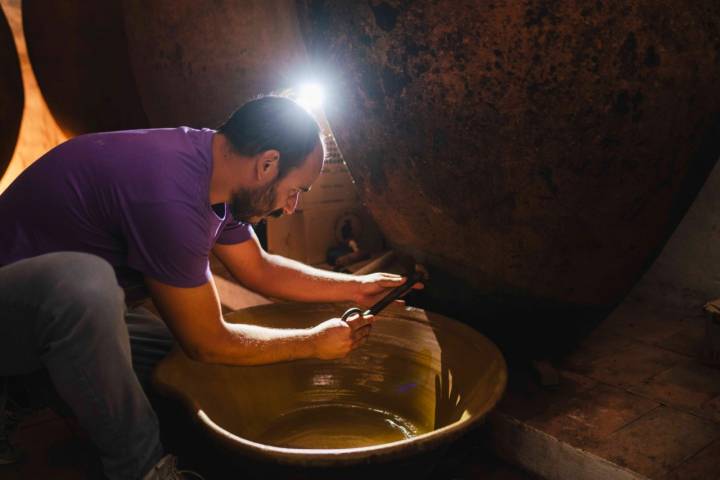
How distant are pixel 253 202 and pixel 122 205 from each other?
337 millimetres

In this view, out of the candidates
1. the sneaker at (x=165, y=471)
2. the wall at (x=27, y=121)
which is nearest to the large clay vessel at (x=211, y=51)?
the wall at (x=27, y=121)

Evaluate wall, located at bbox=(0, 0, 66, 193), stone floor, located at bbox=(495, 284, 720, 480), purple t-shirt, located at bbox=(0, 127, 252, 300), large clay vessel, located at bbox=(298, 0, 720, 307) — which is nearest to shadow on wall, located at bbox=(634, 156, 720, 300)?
stone floor, located at bbox=(495, 284, 720, 480)

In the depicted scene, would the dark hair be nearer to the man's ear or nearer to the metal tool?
the man's ear

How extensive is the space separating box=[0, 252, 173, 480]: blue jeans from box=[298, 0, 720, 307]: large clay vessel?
2.89 ft

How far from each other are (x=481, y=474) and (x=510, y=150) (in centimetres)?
88

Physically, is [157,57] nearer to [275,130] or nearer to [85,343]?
[275,130]

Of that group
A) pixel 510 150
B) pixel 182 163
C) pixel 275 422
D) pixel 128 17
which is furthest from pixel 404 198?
pixel 128 17

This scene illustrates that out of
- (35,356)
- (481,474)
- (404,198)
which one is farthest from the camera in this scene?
(404,198)

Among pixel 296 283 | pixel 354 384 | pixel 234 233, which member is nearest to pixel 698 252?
pixel 354 384

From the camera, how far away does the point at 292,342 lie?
149cm

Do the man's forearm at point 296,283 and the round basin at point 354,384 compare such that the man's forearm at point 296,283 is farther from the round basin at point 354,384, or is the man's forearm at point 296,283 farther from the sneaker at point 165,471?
the sneaker at point 165,471

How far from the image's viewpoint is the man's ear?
1.50 metres

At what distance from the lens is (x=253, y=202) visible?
62.2 inches

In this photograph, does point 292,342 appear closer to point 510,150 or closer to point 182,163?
point 182,163
